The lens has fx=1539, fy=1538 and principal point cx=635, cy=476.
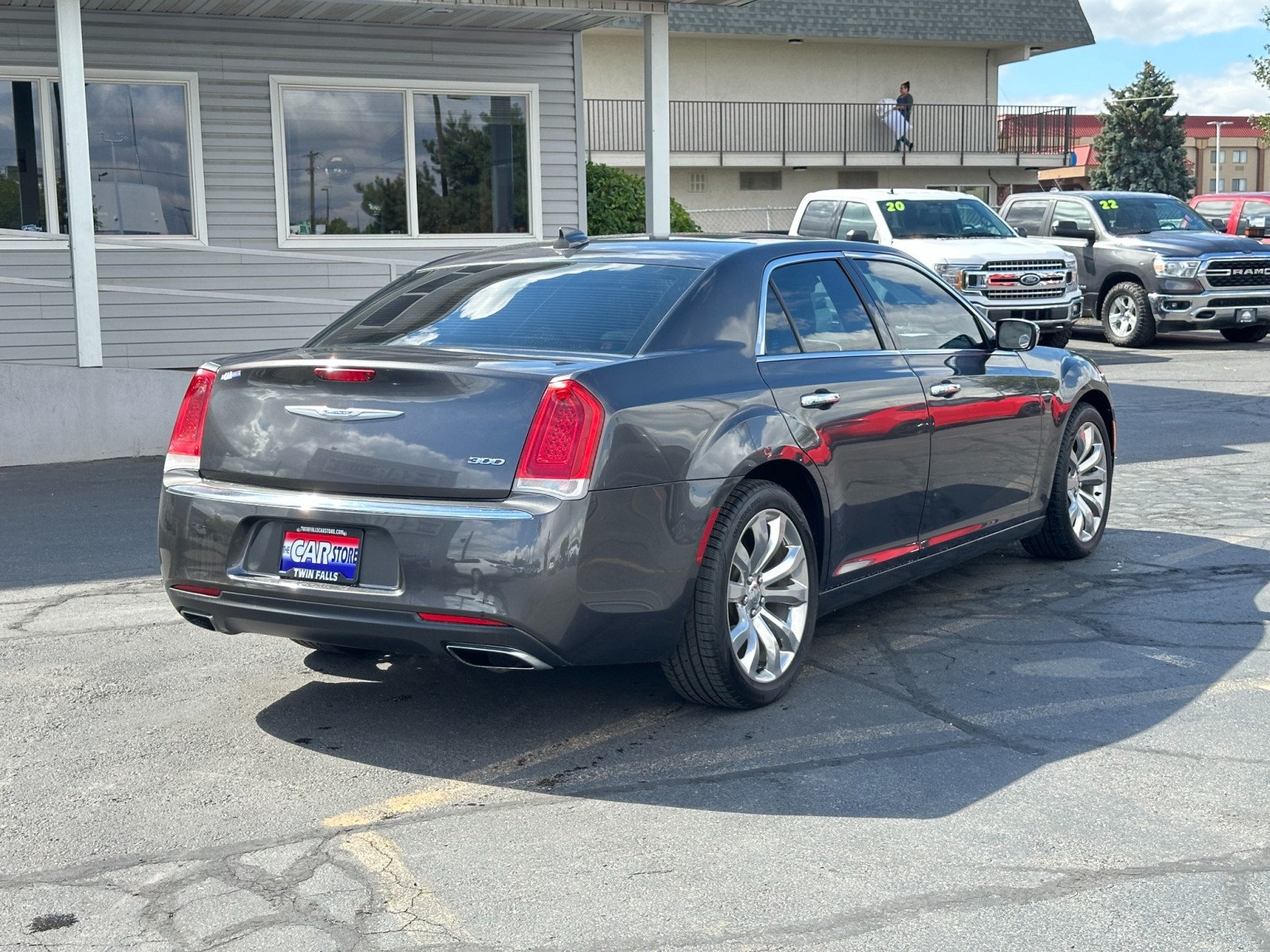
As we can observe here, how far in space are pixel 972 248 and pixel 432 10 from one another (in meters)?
7.47

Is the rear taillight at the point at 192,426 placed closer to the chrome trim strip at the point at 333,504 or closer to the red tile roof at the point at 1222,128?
the chrome trim strip at the point at 333,504

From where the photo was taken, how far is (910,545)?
20.1ft

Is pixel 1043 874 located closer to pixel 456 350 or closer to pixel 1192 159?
pixel 456 350

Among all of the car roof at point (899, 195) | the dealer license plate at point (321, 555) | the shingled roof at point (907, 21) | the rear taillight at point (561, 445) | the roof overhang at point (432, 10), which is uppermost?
the shingled roof at point (907, 21)

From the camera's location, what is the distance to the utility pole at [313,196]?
15.2m

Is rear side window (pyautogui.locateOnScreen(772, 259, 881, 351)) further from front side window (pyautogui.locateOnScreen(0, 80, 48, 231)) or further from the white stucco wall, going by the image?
the white stucco wall

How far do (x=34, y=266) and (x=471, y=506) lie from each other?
1104 centimetres

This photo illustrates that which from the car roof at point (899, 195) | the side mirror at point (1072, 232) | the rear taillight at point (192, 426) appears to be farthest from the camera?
the side mirror at point (1072, 232)

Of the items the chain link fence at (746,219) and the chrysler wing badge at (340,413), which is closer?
the chrysler wing badge at (340,413)

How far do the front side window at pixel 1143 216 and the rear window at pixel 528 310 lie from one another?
54.2ft

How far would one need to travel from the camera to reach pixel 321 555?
475 centimetres

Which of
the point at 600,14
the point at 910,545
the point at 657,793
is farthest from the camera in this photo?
the point at 600,14

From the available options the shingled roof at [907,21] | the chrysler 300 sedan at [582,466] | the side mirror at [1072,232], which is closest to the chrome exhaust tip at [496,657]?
the chrysler 300 sedan at [582,466]

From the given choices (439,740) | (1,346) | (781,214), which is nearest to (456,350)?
(439,740)
